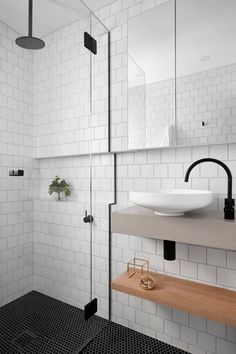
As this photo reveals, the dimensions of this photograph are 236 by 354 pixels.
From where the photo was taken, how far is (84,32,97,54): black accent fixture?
79.0 inches

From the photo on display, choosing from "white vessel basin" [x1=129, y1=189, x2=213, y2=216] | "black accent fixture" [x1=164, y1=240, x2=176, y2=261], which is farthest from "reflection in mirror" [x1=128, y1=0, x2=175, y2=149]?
"black accent fixture" [x1=164, y1=240, x2=176, y2=261]

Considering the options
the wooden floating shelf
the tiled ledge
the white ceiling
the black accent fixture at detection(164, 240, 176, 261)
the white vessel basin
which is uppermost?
the white ceiling

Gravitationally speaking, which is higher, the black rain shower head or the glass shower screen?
the black rain shower head

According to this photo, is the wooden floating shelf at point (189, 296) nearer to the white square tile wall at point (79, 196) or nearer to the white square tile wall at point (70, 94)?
the white square tile wall at point (79, 196)

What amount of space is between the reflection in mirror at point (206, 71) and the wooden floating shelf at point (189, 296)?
1.07 m

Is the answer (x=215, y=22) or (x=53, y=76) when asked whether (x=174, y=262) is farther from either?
(x=215, y=22)

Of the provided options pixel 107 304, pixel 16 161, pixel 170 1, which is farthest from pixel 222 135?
pixel 107 304

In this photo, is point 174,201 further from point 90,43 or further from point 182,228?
point 90,43

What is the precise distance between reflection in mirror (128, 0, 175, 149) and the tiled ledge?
2.24ft

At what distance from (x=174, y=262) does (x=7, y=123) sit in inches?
64.7

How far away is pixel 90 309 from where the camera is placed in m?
2.07

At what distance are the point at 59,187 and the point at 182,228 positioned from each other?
988 mm

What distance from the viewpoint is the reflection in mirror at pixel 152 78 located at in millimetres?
1896

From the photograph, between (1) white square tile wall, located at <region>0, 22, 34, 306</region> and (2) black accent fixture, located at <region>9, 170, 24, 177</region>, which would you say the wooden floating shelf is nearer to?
(1) white square tile wall, located at <region>0, 22, 34, 306</region>
